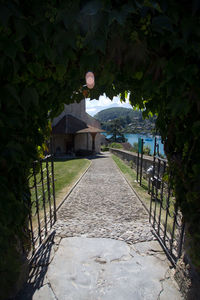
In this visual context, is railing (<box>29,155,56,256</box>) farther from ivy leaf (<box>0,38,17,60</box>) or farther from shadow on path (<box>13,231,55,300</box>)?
ivy leaf (<box>0,38,17,60</box>)

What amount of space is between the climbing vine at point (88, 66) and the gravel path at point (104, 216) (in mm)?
1707

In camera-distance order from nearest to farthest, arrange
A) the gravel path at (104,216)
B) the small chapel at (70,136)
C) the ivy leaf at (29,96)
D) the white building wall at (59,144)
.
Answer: the ivy leaf at (29,96)
the gravel path at (104,216)
the small chapel at (70,136)
the white building wall at (59,144)

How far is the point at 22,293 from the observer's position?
2.22m

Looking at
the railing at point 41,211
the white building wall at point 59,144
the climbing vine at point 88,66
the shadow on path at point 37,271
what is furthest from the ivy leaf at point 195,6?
the white building wall at point 59,144

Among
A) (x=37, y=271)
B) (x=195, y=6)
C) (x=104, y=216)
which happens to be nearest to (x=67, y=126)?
(x=104, y=216)

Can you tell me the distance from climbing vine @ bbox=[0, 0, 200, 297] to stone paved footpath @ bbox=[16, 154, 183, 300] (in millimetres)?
563

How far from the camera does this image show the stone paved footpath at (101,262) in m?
2.23

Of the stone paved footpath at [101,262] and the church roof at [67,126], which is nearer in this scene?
the stone paved footpath at [101,262]

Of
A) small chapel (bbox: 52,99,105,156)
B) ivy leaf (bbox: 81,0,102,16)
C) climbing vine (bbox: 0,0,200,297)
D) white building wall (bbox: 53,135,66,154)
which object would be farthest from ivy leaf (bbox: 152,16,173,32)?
white building wall (bbox: 53,135,66,154)

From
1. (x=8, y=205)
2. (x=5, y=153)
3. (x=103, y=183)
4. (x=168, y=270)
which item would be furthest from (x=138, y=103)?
(x=103, y=183)

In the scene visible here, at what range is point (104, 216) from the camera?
14.5 ft

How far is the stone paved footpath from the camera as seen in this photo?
2229 millimetres

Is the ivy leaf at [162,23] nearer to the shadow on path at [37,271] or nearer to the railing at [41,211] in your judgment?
the railing at [41,211]

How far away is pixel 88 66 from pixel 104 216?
3.91m
